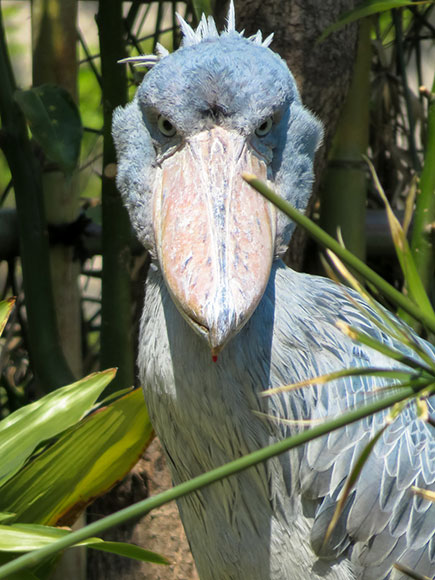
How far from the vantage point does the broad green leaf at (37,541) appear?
5.28 ft

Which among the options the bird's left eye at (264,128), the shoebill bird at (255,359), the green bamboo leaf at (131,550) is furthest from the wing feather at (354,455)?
the green bamboo leaf at (131,550)

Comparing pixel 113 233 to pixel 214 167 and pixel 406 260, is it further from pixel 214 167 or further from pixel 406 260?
pixel 406 260

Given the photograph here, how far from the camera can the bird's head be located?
1195 millimetres

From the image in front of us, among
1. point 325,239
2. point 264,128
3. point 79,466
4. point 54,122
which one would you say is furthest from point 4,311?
point 325,239

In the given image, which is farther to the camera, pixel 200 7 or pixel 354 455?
pixel 200 7

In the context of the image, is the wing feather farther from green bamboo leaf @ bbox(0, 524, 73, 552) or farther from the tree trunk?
the tree trunk

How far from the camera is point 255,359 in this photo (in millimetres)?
1449

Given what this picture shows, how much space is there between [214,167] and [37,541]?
0.80m

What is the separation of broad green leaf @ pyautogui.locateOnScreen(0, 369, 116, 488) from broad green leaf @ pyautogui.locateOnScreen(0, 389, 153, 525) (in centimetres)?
6

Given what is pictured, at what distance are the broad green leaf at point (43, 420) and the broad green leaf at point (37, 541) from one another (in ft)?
0.55

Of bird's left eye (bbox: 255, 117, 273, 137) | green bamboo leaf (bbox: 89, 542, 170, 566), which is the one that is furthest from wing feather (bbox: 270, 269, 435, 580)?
green bamboo leaf (bbox: 89, 542, 170, 566)

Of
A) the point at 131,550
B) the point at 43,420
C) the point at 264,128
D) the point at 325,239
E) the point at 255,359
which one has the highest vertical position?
the point at 264,128

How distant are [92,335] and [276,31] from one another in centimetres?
172

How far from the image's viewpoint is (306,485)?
1519mm
